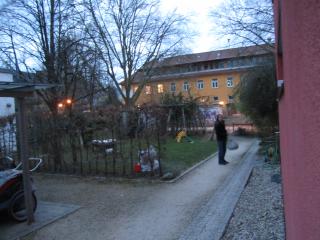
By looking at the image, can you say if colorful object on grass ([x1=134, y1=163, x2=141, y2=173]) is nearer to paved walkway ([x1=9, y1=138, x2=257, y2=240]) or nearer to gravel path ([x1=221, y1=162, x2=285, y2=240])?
paved walkway ([x1=9, y1=138, x2=257, y2=240])

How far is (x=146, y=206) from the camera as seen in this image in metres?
7.27

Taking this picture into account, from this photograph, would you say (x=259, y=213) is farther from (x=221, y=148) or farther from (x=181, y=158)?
(x=181, y=158)

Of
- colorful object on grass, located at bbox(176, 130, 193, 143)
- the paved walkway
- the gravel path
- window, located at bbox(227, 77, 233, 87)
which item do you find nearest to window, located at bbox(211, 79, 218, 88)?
window, located at bbox(227, 77, 233, 87)

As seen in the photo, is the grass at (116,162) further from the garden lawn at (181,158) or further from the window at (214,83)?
the window at (214,83)

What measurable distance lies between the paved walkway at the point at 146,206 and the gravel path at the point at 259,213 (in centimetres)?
20

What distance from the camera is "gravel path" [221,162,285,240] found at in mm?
5093

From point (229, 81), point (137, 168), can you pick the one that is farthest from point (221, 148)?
point (229, 81)

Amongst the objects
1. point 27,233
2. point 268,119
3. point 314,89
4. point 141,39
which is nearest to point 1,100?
point 141,39

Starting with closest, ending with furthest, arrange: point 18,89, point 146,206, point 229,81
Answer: point 18,89, point 146,206, point 229,81

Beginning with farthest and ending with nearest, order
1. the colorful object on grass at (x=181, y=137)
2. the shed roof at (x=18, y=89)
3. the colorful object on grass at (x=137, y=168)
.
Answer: the colorful object on grass at (x=181, y=137) < the colorful object on grass at (x=137, y=168) < the shed roof at (x=18, y=89)

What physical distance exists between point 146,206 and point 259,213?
7.64 ft

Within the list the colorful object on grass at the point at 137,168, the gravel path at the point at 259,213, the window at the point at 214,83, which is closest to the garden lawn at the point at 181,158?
the colorful object on grass at the point at 137,168

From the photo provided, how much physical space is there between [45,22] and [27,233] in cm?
990

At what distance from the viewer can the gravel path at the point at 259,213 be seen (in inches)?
200
